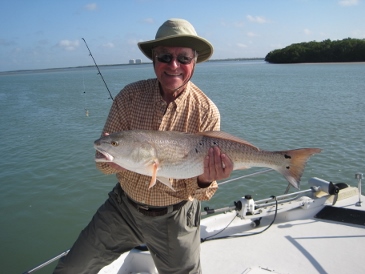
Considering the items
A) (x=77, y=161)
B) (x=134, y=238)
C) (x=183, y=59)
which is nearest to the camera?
(x=183, y=59)

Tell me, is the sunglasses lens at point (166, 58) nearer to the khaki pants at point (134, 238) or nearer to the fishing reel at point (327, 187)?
the khaki pants at point (134, 238)

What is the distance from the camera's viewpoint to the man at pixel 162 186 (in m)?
3.04

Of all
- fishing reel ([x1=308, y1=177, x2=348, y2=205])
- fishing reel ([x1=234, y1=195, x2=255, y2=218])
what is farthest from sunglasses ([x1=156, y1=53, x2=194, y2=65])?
fishing reel ([x1=308, y1=177, x2=348, y2=205])

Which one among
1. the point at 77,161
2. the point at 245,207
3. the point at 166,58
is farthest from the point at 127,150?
the point at 77,161

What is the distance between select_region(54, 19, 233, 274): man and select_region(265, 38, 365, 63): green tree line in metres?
104

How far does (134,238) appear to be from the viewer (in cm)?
331

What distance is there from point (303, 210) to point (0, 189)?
8.70 meters

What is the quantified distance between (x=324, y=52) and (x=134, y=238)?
11052 centimetres

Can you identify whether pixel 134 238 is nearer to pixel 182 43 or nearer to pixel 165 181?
pixel 165 181

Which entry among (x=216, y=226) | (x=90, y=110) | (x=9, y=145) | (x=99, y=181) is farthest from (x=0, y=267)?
(x=90, y=110)

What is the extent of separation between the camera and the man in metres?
3.04

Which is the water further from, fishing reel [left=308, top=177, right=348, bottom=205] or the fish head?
the fish head

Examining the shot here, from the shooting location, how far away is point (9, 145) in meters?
14.1

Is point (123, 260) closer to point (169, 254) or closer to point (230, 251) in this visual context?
point (169, 254)
